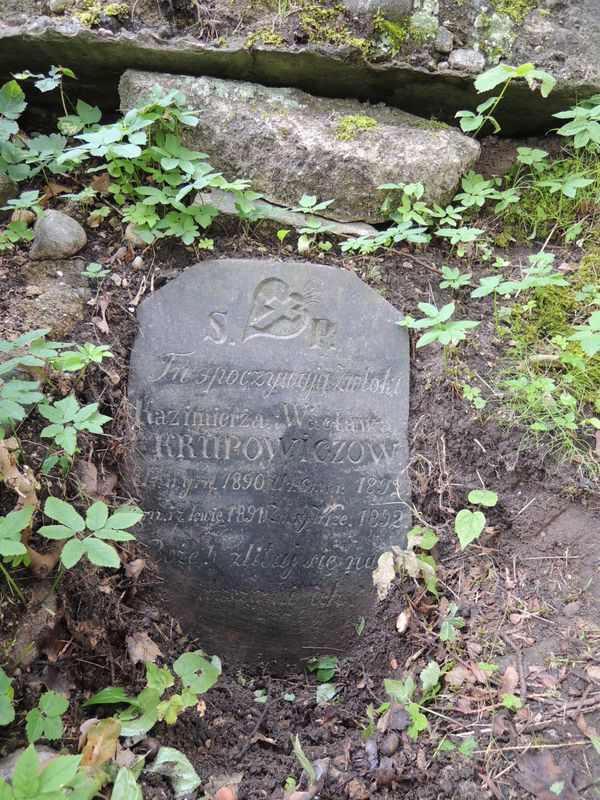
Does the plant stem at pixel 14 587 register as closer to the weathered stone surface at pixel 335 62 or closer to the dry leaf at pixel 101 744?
the dry leaf at pixel 101 744

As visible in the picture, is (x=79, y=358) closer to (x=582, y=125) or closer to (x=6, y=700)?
(x=6, y=700)

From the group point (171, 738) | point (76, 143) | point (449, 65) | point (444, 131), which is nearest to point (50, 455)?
point (171, 738)

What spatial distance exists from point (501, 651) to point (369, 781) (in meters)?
0.56

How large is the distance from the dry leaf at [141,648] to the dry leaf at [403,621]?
83 centimetres

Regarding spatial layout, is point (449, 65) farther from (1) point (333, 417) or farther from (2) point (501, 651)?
(2) point (501, 651)

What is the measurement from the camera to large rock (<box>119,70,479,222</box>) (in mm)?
2861

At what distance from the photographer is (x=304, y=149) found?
2.87 metres

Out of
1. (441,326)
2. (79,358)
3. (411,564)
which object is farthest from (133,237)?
(411,564)

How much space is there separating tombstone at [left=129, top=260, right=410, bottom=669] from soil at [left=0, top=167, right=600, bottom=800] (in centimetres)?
9

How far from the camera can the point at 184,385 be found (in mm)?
2514

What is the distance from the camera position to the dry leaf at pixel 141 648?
6.70 feet

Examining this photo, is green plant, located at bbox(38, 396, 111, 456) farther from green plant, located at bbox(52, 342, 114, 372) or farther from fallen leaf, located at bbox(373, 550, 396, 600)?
fallen leaf, located at bbox(373, 550, 396, 600)

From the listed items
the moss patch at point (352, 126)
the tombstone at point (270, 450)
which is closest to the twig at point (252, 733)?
the tombstone at point (270, 450)

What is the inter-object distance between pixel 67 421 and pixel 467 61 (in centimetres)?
244
